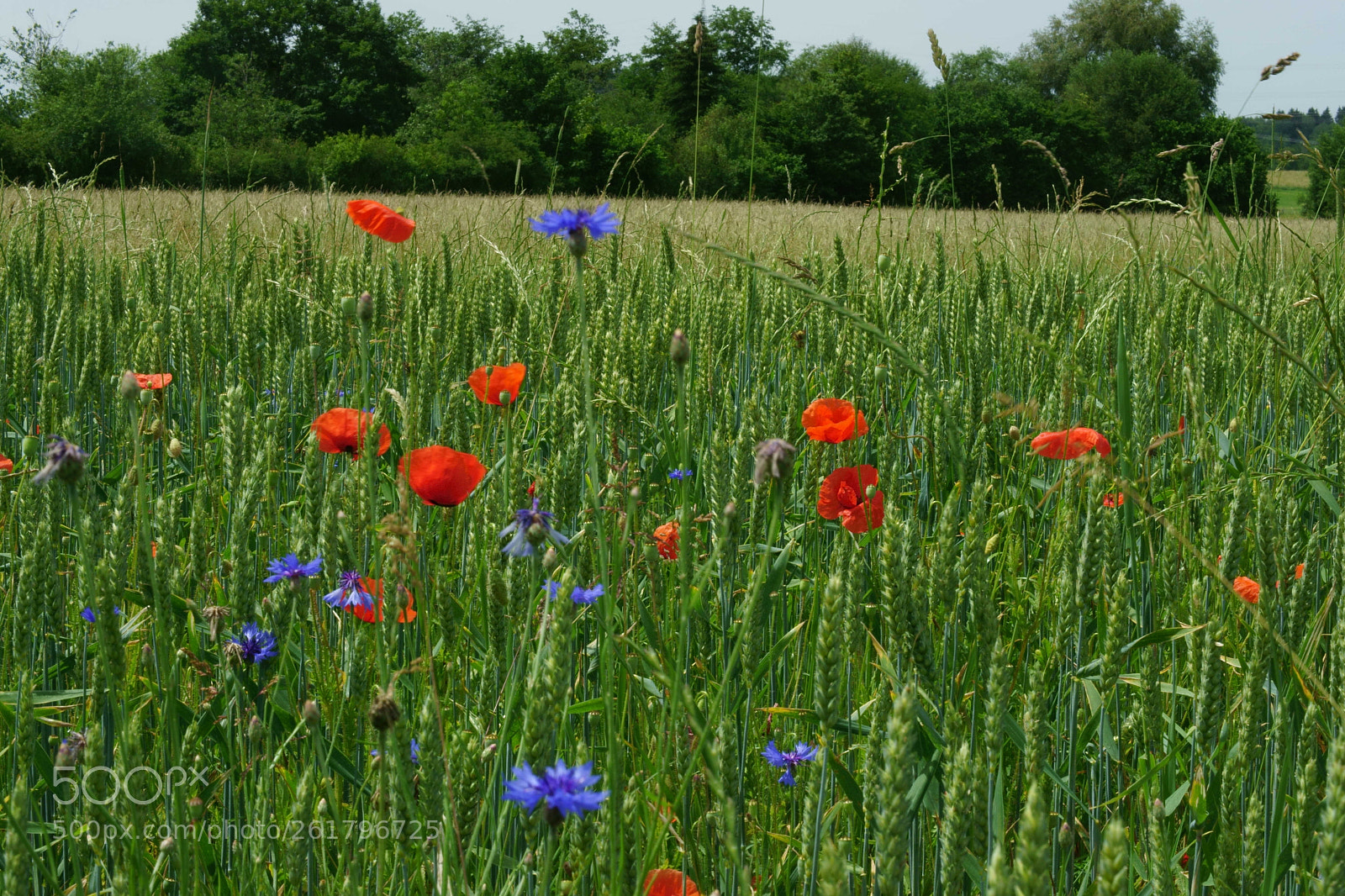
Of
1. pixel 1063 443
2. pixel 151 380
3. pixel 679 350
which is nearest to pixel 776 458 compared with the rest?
pixel 679 350

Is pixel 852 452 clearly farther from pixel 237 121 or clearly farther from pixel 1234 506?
pixel 237 121

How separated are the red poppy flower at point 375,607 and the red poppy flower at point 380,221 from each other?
822 mm

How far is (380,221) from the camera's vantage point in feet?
5.36

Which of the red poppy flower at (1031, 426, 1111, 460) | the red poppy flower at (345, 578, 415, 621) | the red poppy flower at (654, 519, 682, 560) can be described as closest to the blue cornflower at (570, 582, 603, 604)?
the red poppy flower at (345, 578, 415, 621)

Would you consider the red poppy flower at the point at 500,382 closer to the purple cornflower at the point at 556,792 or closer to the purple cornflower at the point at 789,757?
the purple cornflower at the point at 789,757

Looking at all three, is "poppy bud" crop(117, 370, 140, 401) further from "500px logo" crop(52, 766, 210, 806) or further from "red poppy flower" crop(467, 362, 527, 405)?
"red poppy flower" crop(467, 362, 527, 405)

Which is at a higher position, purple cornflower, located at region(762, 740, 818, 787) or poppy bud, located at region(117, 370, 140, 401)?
poppy bud, located at region(117, 370, 140, 401)

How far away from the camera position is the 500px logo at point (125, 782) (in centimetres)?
57

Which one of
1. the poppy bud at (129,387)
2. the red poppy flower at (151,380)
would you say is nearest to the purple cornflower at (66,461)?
the poppy bud at (129,387)

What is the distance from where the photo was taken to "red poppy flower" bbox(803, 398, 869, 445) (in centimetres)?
117

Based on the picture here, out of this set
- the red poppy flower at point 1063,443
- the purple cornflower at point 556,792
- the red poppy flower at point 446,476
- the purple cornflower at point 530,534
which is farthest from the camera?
the red poppy flower at point 1063,443

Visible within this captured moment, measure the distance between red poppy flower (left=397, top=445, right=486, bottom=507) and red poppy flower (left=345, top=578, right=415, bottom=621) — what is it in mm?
105

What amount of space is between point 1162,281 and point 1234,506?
68.1 inches

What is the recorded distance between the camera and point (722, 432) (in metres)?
1.02
